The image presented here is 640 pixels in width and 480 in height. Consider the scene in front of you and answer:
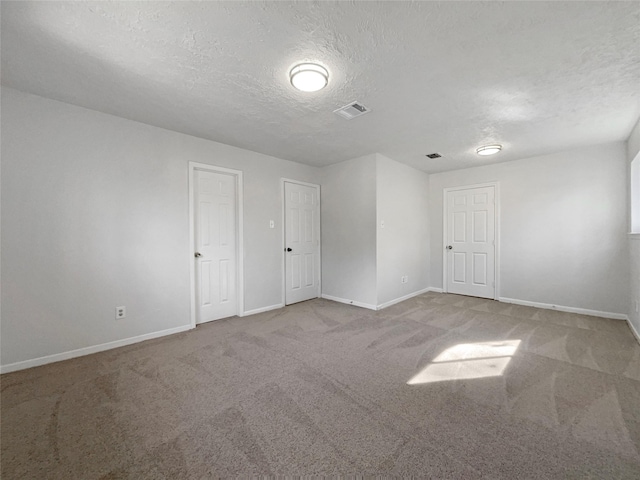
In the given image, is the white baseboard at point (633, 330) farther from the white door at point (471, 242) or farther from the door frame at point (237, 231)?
the door frame at point (237, 231)

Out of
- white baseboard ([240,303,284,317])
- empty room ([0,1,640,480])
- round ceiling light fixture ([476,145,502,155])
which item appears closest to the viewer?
empty room ([0,1,640,480])

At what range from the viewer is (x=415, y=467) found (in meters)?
1.34

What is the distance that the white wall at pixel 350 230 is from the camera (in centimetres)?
423

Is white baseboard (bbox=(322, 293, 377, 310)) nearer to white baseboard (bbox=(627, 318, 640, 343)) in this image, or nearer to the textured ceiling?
the textured ceiling

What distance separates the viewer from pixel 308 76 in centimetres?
198

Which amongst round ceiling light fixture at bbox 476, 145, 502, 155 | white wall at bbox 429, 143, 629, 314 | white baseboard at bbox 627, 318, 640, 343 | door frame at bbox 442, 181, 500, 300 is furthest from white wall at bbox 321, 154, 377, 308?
white baseboard at bbox 627, 318, 640, 343

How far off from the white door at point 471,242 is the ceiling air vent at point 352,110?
3386 mm

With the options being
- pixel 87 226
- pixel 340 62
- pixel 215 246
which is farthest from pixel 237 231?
pixel 340 62

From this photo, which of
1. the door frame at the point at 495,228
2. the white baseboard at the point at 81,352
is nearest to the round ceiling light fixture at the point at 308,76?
the white baseboard at the point at 81,352

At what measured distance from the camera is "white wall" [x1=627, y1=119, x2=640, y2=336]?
2955 millimetres

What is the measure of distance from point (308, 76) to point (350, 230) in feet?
9.34

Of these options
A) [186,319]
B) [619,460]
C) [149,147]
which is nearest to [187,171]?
[149,147]

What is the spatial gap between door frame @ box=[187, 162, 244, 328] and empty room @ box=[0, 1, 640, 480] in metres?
0.04

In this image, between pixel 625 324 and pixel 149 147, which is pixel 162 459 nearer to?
pixel 149 147
